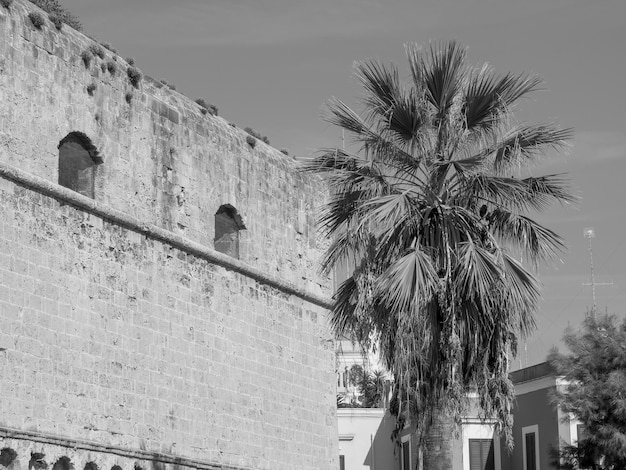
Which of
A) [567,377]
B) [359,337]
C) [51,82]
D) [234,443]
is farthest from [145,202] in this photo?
[567,377]

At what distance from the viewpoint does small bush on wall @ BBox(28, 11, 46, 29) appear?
46.6ft

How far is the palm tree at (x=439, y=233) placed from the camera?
10.9 meters

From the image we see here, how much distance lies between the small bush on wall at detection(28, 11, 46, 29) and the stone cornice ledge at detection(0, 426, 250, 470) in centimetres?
451

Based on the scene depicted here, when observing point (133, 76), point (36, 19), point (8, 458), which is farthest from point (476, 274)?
point (133, 76)

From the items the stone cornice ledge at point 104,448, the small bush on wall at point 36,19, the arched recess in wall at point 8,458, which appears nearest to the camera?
the arched recess in wall at point 8,458

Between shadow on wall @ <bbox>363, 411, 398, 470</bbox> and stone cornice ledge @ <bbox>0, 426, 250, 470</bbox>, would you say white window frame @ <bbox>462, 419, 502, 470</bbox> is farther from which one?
stone cornice ledge @ <bbox>0, 426, 250, 470</bbox>

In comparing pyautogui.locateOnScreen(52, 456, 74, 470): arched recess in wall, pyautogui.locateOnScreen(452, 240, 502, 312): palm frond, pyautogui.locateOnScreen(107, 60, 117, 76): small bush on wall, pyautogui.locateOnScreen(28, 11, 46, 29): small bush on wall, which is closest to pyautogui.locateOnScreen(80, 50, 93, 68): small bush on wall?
pyautogui.locateOnScreen(107, 60, 117, 76): small bush on wall

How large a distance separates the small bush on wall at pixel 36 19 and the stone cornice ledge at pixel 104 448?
4.51 metres

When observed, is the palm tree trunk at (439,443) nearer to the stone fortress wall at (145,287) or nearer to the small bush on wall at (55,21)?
the stone fortress wall at (145,287)

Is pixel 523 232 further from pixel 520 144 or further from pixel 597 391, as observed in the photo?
pixel 597 391

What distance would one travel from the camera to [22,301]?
43.7 feet

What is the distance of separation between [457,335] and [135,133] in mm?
6370

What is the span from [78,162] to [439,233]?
5.41 metres

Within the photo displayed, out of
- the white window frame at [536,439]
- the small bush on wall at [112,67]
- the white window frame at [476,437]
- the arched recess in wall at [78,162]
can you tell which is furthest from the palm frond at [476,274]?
the white window frame at [476,437]
